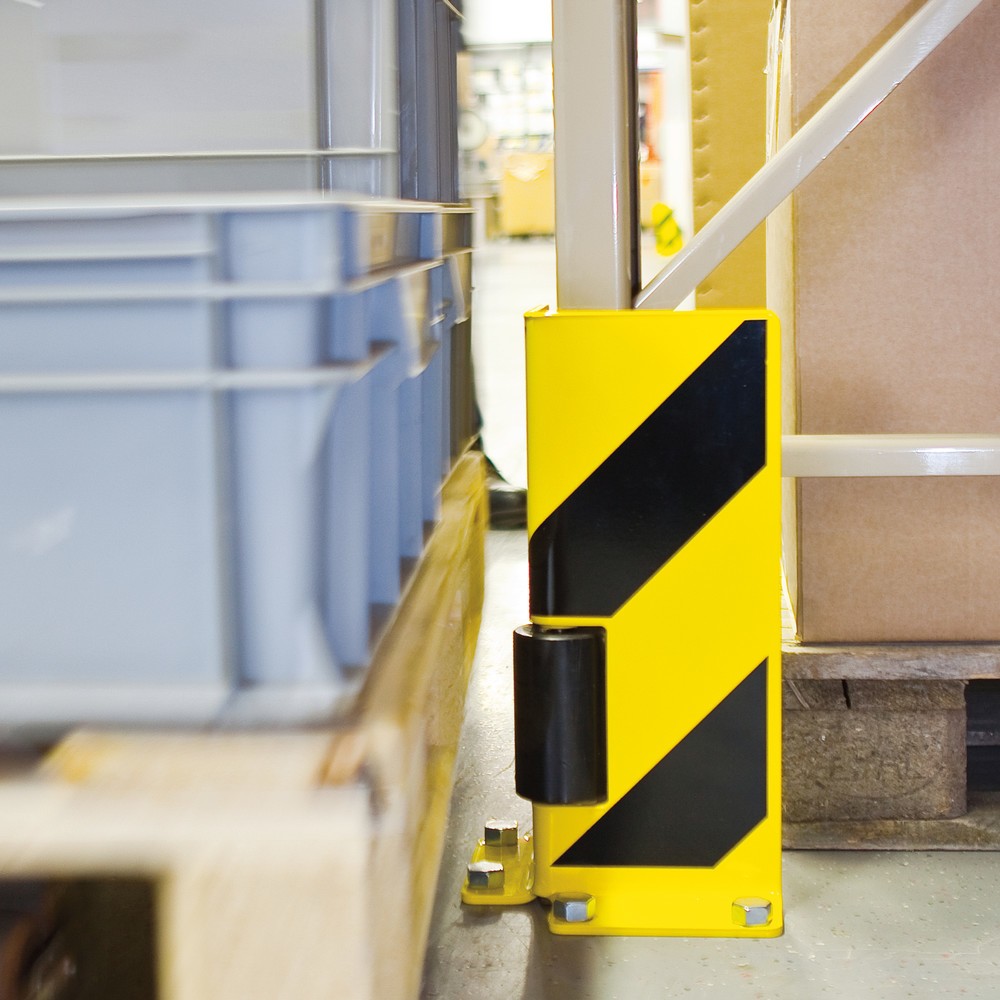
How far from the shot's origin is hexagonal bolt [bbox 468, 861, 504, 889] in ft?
5.49

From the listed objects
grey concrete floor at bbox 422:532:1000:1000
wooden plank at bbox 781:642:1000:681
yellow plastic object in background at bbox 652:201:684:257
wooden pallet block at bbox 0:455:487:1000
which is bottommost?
grey concrete floor at bbox 422:532:1000:1000

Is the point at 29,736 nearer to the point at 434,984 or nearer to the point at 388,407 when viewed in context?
the point at 388,407

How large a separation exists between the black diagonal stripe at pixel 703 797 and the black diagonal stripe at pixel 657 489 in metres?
0.19

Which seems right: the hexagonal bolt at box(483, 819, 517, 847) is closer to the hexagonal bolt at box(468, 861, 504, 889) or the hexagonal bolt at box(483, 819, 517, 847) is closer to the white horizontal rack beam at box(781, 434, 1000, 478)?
the hexagonal bolt at box(468, 861, 504, 889)

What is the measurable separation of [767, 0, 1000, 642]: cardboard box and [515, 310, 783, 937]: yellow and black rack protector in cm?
31

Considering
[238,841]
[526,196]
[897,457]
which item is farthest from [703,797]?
[526,196]

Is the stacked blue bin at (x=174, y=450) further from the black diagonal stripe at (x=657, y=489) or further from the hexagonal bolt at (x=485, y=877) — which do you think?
the hexagonal bolt at (x=485, y=877)

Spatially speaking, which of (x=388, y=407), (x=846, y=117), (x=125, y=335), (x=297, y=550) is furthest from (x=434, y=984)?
(x=846, y=117)

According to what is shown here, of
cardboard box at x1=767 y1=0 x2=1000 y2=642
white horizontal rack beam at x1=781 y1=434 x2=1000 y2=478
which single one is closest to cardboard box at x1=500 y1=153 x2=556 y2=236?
cardboard box at x1=767 y1=0 x2=1000 y2=642

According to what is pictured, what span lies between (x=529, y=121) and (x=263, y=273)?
75.2 feet

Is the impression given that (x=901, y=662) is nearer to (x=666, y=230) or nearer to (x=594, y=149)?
(x=594, y=149)

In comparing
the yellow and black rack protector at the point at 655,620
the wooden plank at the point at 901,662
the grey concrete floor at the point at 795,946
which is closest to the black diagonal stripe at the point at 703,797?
the yellow and black rack protector at the point at 655,620

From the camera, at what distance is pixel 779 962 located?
1496mm

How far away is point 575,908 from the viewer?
5.08 ft
